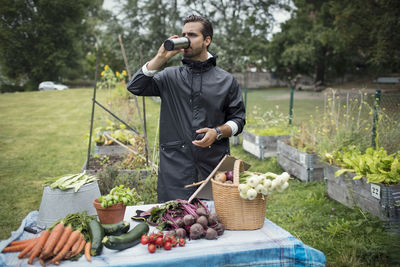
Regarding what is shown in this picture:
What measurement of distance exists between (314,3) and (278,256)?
83.3 ft

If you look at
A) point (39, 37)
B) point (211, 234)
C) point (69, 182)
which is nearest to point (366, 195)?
point (211, 234)

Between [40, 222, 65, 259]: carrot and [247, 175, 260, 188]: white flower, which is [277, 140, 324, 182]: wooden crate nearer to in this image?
[247, 175, 260, 188]: white flower

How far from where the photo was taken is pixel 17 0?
1806 centimetres

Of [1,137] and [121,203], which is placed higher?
[121,203]

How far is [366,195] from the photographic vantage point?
3.71 metres

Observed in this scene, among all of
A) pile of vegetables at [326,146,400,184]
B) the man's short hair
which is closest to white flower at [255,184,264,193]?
the man's short hair

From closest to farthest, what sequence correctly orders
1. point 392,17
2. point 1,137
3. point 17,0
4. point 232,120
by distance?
point 232,120 < point 1,137 < point 392,17 < point 17,0

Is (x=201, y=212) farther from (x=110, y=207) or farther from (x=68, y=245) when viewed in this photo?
(x=68, y=245)

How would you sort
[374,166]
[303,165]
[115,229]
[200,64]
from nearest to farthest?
[115,229] → [200,64] → [374,166] → [303,165]

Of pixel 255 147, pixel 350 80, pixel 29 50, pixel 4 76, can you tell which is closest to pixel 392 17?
pixel 255 147

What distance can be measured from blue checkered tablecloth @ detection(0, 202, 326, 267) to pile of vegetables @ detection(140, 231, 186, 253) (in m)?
0.02

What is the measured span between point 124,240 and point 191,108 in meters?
1.07

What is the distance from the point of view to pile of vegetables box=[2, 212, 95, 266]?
1.46 m

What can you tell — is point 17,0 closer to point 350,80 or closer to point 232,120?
point 232,120
